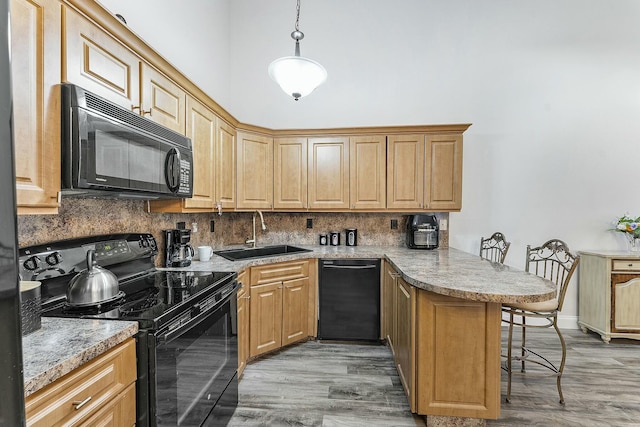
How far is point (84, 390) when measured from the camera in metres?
0.99

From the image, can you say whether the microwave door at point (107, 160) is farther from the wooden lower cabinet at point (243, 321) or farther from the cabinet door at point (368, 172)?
the cabinet door at point (368, 172)

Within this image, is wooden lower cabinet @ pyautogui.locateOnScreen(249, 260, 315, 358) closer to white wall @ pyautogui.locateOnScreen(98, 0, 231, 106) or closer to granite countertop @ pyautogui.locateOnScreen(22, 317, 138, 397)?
granite countertop @ pyautogui.locateOnScreen(22, 317, 138, 397)

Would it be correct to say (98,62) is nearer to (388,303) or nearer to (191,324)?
Result: (191,324)

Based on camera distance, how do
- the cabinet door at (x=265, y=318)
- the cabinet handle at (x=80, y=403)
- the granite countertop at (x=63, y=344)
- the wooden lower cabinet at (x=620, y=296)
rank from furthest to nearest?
the wooden lower cabinet at (x=620, y=296) → the cabinet door at (x=265, y=318) → the cabinet handle at (x=80, y=403) → the granite countertop at (x=63, y=344)

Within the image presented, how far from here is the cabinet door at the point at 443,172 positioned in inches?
129

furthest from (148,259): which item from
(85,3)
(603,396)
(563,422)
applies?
(603,396)

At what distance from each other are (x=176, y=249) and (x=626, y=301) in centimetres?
440

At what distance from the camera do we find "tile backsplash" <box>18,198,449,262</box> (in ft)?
5.20

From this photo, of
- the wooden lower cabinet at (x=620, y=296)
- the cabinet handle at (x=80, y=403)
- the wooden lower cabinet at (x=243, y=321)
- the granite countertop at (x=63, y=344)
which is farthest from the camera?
the wooden lower cabinet at (x=620, y=296)

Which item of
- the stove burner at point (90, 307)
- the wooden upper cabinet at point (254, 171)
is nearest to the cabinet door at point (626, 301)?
the wooden upper cabinet at point (254, 171)

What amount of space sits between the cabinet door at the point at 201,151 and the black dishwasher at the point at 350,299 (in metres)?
1.31

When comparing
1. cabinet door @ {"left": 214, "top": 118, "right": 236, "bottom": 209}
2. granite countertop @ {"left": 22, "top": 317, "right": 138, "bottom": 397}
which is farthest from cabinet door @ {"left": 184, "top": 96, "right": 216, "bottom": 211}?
granite countertop @ {"left": 22, "top": 317, "right": 138, "bottom": 397}

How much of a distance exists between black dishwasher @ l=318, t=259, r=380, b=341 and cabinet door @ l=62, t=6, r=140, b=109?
7.09ft

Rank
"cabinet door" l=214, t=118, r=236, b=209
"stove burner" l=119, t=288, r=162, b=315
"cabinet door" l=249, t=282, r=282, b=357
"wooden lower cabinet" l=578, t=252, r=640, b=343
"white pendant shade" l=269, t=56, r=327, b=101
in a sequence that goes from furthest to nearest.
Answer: "wooden lower cabinet" l=578, t=252, r=640, b=343
"cabinet door" l=214, t=118, r=236, b=209
"cabinet door" l=249, t=282, r=282, b=357
"white pendant shade" l=269, t=56, r=327, b=101
"stove burner" l=119, t=288, r=162, b=315
